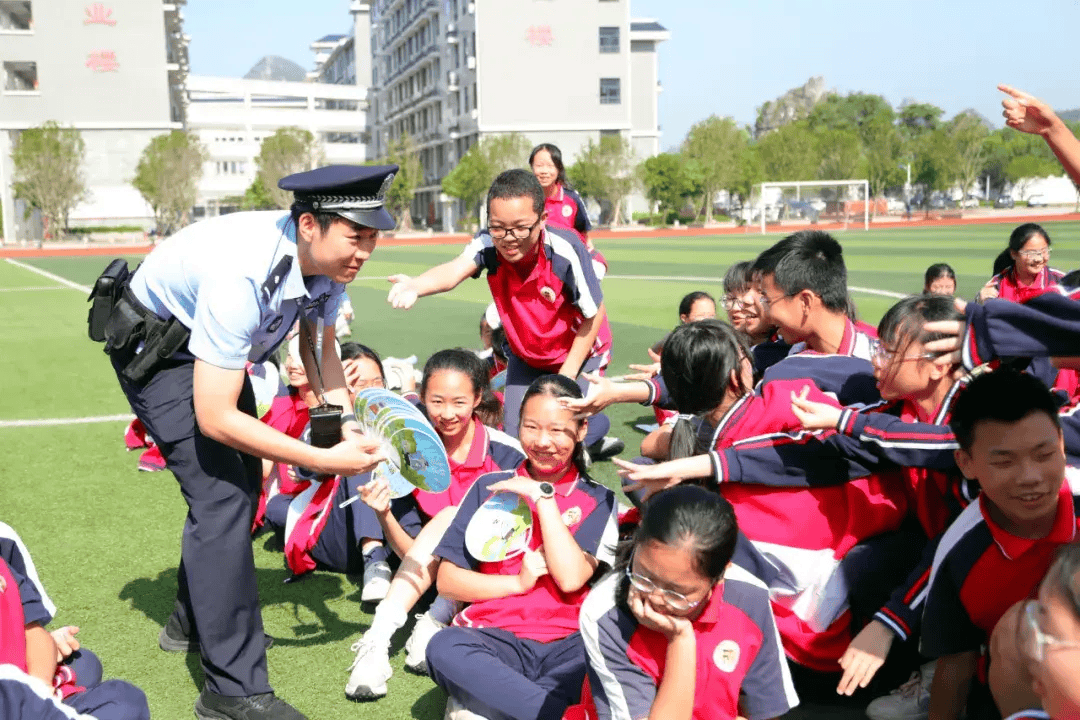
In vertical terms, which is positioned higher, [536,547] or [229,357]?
[229,357]

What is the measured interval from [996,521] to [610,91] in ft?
216

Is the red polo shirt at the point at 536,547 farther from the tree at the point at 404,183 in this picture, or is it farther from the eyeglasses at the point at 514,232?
the tree at the point at 404,183

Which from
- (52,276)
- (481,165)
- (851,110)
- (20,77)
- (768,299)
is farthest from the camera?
(851,110)

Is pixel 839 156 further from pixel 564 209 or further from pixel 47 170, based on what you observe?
pixel 564 209

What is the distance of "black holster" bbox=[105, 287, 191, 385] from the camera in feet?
11.5

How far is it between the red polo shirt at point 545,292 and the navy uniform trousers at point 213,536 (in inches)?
78.2

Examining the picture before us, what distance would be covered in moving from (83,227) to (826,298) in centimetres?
5739

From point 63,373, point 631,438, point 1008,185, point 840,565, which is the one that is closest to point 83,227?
point 63,373

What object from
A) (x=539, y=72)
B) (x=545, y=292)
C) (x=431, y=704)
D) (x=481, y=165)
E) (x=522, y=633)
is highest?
(x=539, y=72)

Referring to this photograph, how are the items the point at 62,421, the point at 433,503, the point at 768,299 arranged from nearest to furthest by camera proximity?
the point at 768,299 → the point at 433,503 → the point at 62,421

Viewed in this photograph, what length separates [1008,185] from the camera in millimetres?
85500

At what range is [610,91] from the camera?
6606 centimetres

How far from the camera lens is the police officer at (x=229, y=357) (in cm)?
324

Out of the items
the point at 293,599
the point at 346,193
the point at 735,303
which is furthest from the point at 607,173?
the point at 346,193
